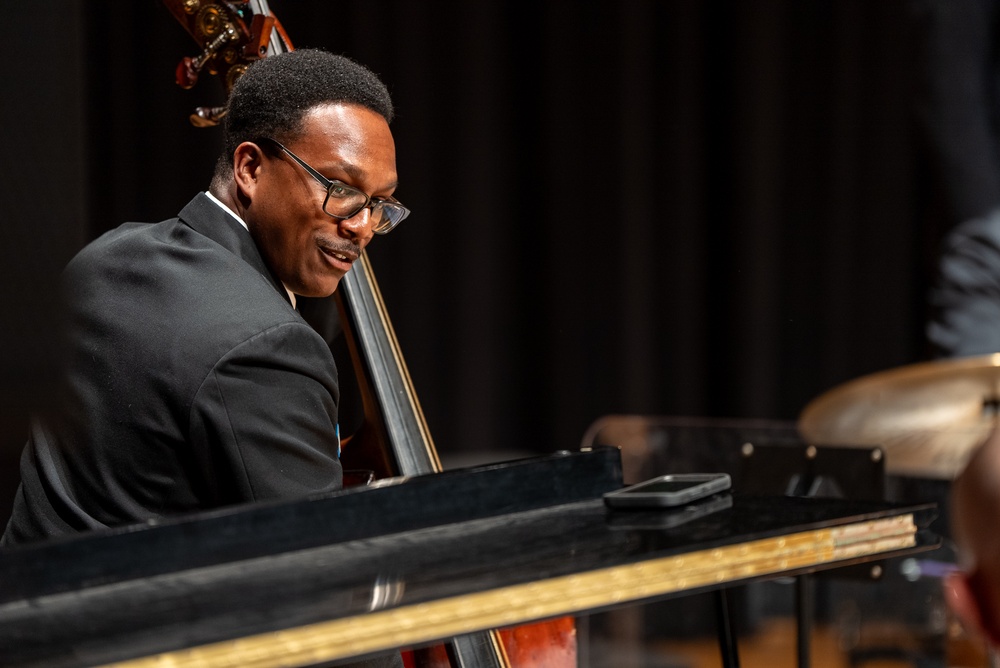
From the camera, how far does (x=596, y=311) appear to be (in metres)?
4.11

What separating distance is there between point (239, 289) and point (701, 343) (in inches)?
121

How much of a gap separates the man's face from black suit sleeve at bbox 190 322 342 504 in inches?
8.6

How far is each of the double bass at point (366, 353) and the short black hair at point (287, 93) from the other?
0.08m

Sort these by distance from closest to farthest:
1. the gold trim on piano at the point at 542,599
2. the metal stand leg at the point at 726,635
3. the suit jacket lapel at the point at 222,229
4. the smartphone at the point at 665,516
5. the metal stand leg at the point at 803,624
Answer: the gold trim on piano at the point at 542,599 < the smartphone at the point at 665,516 < the metal stand leg at the point at 726,635 < the suit jacket lapel at the point at 222,229 < the metal stand leg at the point at 803,624

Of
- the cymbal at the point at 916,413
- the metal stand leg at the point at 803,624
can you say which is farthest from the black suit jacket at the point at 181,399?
the cymbal at the point at 916,413

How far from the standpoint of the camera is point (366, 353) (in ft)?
5.28

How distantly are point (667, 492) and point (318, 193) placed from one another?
0.59 m

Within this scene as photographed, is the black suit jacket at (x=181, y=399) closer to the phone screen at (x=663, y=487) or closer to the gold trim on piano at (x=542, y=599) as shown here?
the phone screen at (x=663, y=487)

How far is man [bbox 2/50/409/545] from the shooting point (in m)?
1.24

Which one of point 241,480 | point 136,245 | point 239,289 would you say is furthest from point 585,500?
point 136,245

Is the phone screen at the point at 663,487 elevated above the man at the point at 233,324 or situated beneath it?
situated beneath

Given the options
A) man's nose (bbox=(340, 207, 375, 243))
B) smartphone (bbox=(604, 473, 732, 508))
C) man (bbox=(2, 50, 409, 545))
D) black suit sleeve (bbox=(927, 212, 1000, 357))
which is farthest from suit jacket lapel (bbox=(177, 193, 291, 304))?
black suit sleeve (bbox=(927, 212, 1000, 357))

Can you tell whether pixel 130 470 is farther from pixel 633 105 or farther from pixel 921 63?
pixel 633 105

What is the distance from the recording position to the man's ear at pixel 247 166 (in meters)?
1.48
